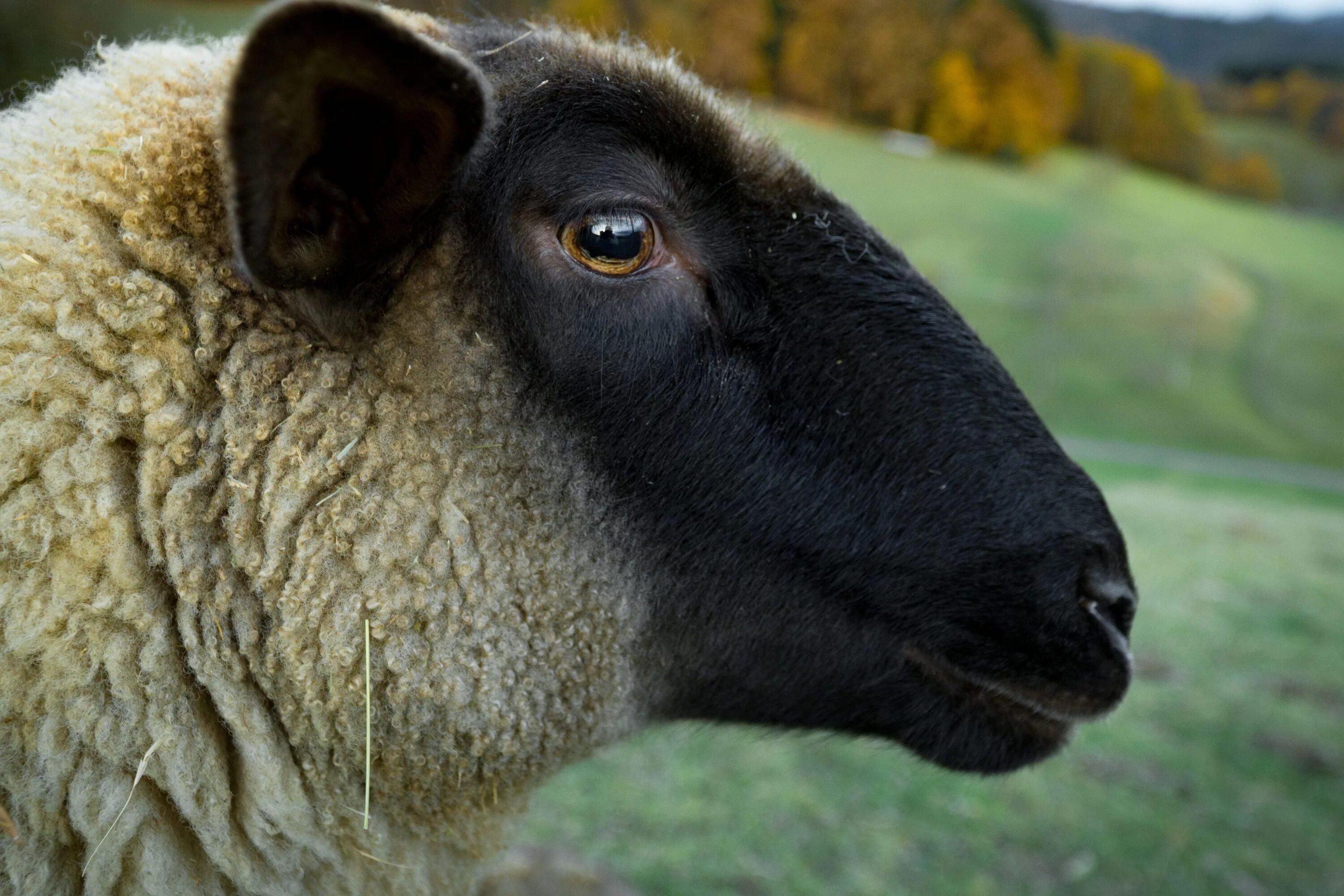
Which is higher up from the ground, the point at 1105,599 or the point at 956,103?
the point at 1105,599

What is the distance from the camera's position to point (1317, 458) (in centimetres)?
1711

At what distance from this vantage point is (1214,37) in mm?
17797

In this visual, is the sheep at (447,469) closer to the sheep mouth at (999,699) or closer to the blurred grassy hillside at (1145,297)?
the sheep mouth at (999,699)

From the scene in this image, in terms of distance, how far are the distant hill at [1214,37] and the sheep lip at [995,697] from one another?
18.3 metres

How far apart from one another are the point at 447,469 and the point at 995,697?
149 centimetres

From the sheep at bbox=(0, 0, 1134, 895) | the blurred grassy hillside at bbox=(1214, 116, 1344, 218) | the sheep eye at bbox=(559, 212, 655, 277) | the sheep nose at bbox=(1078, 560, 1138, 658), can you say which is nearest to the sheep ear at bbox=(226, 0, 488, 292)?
the sheep at bbox=(0, 0, 1134, 895)

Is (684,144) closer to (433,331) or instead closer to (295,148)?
(433,331)

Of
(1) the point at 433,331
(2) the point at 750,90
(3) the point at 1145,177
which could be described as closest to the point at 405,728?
(1) the point at 433,331

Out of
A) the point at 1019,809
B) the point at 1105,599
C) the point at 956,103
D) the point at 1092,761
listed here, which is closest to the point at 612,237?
the point at 1105,599

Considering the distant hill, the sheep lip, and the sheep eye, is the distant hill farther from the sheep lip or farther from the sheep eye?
the sheep eye

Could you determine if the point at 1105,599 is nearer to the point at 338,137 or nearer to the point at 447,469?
the point at 447,469

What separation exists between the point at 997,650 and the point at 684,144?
1441mm

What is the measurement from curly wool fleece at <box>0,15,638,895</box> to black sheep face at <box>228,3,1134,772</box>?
6.5 inches

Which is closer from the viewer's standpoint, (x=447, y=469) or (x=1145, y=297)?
(x=447, y=469)
